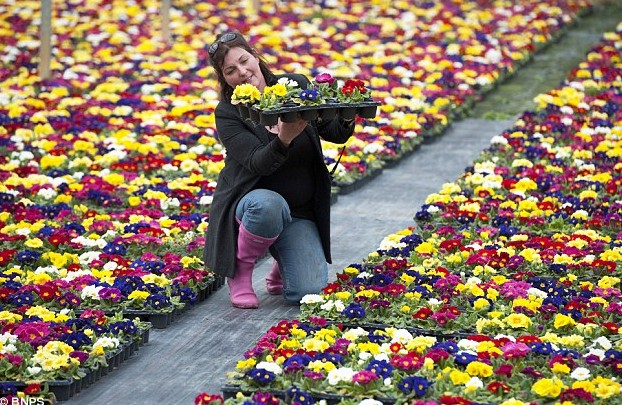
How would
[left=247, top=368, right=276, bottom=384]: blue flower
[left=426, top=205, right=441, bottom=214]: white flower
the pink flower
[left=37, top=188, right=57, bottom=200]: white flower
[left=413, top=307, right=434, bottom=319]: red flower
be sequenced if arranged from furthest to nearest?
[left=37, top=188, right=57, bottom=200]: white flower → [left=426, top=205, right=441, bottom=214]: white flower → [left=413, top=307, right=434, bottom=319]: red flower → the pink flower → [left=247, top=368, right=276, bottom=384]: blue flower

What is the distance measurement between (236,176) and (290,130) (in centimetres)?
50

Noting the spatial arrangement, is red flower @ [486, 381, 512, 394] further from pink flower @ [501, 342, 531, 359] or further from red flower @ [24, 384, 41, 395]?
red flower @ [24, 384, 41, 395]

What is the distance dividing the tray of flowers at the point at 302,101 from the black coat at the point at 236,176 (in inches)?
5.3

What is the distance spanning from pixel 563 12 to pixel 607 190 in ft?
27.0

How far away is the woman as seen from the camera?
543 centimetres

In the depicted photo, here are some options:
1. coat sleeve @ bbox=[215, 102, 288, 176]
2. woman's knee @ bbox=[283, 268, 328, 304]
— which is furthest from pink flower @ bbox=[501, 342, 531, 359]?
coat sleeve @ bbox=[215, 102, 288, 176]

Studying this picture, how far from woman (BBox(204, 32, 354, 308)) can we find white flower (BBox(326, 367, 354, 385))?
1193 millimetres

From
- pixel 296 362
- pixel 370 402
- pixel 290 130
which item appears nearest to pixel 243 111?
pixel 290 130

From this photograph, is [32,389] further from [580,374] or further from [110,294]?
[580,374]

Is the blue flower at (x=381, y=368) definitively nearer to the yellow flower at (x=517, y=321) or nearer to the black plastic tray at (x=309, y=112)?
the yellow flower at (x=517, y=321)

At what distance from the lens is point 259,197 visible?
5.37m

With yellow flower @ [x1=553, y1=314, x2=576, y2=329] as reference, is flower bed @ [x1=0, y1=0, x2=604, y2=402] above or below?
above

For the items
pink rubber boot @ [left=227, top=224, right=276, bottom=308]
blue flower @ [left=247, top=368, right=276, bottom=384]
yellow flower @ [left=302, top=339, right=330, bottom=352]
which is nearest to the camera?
blue flower @ [left=247, top=368, right=276, bottom=384]

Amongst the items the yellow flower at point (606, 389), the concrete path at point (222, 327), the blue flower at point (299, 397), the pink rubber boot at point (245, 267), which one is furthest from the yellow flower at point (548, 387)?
the pink rubber boot at point (245, 267)
